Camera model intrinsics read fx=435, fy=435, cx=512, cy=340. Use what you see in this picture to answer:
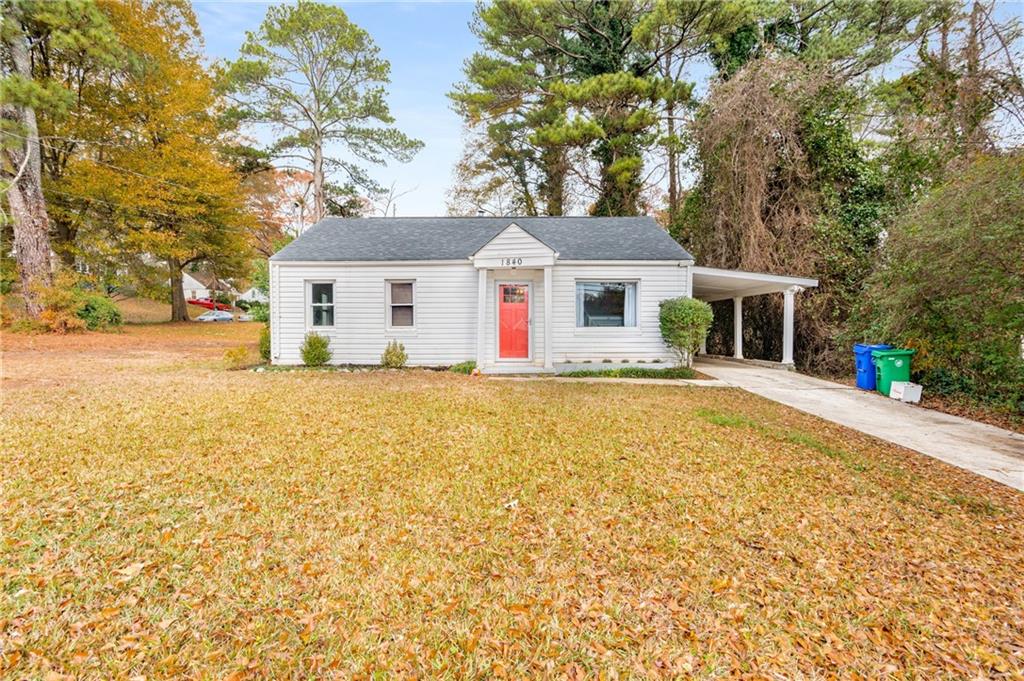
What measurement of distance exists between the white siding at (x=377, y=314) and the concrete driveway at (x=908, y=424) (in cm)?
666

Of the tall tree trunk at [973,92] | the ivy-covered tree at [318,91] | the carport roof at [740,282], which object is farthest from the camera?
the ivy-covered tree at [318,91]

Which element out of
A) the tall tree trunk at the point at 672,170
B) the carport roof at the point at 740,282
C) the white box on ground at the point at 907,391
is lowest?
the white box on ground at the point at 907,391

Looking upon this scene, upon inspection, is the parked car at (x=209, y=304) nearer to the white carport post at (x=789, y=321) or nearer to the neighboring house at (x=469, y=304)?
the neighboring house at (x=469, y=304)

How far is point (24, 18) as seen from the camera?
14.0m

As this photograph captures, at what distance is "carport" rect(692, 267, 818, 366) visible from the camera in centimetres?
1077

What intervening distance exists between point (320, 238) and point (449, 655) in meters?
12.4

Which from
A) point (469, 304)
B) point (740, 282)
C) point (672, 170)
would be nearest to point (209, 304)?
point (469, 304)

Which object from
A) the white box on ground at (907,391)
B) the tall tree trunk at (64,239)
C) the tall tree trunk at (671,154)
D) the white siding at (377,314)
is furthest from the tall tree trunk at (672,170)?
the tall tree trunk at (64,239)

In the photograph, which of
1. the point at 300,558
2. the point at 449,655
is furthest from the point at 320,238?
the point at 449,655

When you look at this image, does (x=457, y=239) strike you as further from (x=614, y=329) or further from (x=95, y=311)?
(x=95, y=311)

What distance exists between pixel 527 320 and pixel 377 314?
3.93m

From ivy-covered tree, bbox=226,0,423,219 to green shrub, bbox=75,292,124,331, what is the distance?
1000cm

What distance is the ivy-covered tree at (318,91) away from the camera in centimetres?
1991

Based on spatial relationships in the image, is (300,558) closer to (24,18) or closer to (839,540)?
(839,540)
